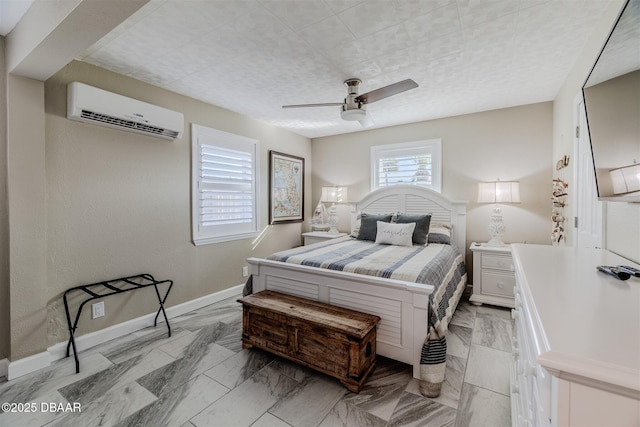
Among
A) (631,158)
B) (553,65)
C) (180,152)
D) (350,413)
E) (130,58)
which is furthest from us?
(180,152)

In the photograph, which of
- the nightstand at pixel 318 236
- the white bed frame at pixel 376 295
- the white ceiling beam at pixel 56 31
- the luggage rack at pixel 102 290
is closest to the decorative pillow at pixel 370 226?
the nightstand at pixel 318 236

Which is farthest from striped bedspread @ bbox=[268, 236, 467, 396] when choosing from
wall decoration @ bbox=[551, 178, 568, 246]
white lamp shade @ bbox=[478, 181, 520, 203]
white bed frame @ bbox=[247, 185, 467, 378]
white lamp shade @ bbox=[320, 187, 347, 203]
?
white lamp shade @ bbox=[320, 187, 347, 203]

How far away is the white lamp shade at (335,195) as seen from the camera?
15.4 ft

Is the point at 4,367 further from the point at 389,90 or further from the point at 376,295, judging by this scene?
the point at 389,90

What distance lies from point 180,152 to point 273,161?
4.65ft

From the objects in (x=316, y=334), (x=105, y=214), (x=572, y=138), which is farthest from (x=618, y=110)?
(x=105, y=214)

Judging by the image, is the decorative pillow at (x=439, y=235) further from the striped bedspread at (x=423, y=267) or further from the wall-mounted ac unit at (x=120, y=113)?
the wall-mounted ac unit at (x=120, y=113)

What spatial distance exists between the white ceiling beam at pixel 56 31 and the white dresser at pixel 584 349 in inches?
75.9

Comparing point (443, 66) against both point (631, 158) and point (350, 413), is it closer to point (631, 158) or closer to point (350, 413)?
point (631, 158)

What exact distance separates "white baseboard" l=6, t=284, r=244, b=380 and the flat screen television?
3606 mm

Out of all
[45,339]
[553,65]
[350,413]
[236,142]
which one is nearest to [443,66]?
[553,65]

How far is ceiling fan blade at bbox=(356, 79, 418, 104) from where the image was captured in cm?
208

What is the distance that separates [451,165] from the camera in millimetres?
3850

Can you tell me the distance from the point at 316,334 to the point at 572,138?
9.01 ft
